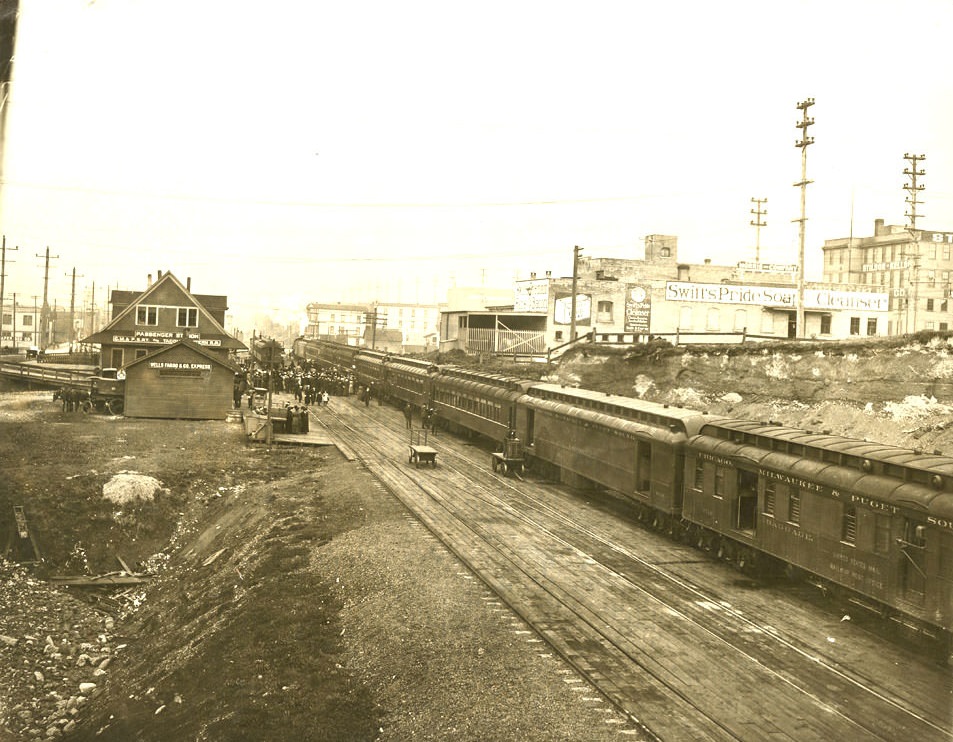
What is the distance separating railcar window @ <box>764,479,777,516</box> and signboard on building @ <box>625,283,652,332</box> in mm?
39953

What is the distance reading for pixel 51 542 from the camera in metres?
21.9

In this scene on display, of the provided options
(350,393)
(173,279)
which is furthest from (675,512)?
(350,393)

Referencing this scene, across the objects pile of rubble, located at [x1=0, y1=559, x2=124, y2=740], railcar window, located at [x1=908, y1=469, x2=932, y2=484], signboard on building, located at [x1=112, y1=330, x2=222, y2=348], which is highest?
signboard on building, located at [x1=112, y1=330, x2=222, y2=348]

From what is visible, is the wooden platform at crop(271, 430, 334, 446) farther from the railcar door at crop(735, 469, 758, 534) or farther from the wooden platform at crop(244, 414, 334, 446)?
the railcar door at crop(735, 469, 758, 534)

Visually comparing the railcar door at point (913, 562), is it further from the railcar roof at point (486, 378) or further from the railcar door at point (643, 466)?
the railcar roof at point (486, 378)

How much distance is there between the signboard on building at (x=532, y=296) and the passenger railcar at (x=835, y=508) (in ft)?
130

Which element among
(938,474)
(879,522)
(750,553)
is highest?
(938,474)

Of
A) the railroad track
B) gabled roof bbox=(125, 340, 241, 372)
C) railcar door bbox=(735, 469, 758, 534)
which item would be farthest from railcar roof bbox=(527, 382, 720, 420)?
gabled roof bbox=(125, 340, 241, 372)

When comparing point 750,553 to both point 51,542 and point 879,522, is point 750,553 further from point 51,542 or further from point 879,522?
point 51,542

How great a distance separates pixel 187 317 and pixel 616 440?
106 feet

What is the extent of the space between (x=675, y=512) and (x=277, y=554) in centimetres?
889

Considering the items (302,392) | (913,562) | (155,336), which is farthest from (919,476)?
(155,336)

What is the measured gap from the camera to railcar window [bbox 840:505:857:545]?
42.4 feet

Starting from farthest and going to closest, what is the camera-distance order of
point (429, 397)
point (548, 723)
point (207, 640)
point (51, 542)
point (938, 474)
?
point (429, 397)
point (51, 542)
point (207, 640)
point (938, 474)
point (548, 723)
